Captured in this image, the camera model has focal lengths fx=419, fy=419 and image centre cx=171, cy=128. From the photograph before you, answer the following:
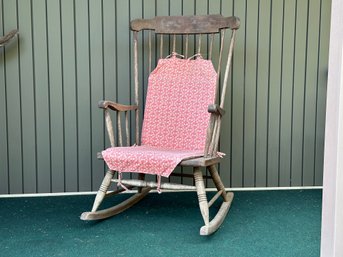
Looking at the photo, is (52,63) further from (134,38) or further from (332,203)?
(332,203)

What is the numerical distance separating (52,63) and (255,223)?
60.5 inches

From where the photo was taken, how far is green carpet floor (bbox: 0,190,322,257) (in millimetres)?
Result: 1742

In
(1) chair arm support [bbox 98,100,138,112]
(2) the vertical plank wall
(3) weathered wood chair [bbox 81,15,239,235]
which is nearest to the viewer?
(1) chair arm support [bbox 98,100,138,112]

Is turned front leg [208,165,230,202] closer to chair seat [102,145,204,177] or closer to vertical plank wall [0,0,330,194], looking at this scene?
chair seat [102,145,204,177]

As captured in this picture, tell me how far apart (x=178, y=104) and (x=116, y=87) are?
0.46 meters

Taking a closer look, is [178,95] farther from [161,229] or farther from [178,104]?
[161,229]

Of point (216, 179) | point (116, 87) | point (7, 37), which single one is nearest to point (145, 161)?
point (216, 179)

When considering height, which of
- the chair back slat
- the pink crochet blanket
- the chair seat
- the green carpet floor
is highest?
the chair back slat

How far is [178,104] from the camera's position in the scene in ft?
8.05

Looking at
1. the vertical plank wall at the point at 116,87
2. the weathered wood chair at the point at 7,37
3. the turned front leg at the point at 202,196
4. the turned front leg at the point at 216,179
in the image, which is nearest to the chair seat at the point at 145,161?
the turned front leg at the point at 202,196

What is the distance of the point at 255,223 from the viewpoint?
209 centimetres

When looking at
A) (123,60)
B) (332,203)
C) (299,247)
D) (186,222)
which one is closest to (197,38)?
(123,60)

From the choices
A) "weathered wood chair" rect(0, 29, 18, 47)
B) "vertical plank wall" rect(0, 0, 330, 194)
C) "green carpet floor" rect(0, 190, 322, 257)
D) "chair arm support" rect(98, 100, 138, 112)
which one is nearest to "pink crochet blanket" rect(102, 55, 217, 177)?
"chair arm support" rect(98, 100, 138, 112)

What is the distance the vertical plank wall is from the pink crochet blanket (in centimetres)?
27
